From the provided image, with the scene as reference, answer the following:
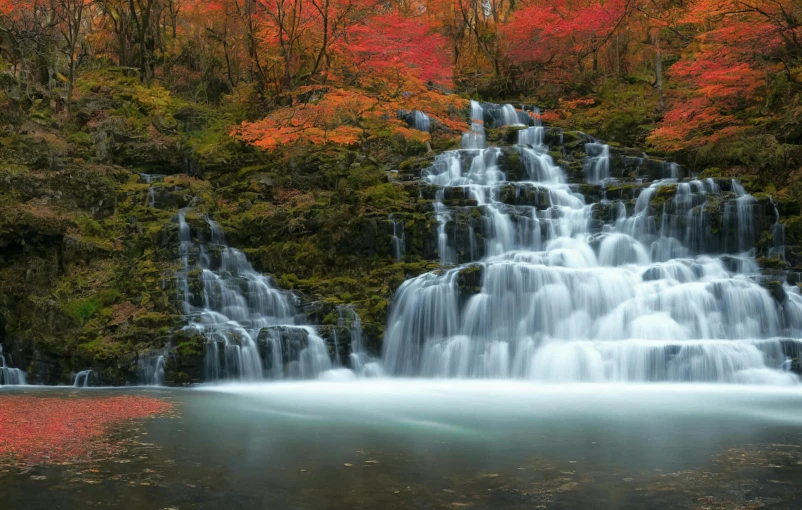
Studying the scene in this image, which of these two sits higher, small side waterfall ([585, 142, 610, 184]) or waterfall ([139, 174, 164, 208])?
small side waterfall ([585, 142, 610, 184])

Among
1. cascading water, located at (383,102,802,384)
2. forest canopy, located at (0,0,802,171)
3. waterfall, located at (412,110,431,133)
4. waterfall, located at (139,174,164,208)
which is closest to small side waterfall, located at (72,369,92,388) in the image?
cascading water, located at (383,102,802,384)

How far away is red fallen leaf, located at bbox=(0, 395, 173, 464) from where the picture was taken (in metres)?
6.55

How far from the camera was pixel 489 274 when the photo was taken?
595 inches

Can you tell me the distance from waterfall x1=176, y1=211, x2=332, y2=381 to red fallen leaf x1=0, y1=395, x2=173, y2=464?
2.49m

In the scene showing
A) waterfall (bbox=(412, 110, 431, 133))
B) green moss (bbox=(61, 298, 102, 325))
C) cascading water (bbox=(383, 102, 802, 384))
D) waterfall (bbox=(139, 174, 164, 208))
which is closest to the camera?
cascading water (bbox=(383, 102, 802, 384))

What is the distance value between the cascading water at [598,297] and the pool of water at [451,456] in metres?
2.22

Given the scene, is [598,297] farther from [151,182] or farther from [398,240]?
[151,182]

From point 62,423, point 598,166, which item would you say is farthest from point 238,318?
point 598,166

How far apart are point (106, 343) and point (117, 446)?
727 cm

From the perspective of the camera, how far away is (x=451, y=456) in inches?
259

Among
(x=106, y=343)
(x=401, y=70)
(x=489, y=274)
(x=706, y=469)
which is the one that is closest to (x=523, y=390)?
(x=489, y=274)

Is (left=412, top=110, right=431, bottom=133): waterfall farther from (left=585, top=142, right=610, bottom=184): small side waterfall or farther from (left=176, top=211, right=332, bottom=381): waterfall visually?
(left=176, top=211, right=332, bottom=381): waterfall

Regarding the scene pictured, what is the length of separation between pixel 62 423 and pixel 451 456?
15.3 feet

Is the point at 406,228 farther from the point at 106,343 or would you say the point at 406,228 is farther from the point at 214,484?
the point at 214,484
